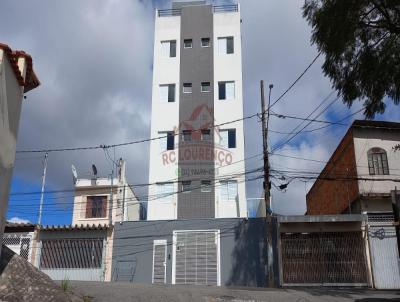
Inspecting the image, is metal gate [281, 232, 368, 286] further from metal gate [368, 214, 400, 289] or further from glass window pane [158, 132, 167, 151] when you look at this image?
glass window pane [158, 132, 167, 151]

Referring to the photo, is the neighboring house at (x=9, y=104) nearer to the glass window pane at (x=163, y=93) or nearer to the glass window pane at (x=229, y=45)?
the glass window pane at (x=163, y=93)

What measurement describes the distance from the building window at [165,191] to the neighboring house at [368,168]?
9.02 m

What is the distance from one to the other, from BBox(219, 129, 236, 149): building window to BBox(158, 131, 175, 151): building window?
10.3ft

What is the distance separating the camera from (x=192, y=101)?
1267 inches

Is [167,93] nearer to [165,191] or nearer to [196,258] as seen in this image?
[165,191]

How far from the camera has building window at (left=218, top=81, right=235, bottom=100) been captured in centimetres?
3219

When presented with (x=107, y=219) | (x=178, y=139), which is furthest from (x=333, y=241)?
(x=107, y=219)

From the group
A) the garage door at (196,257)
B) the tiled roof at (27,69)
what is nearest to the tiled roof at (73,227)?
the garage door at (196,257)

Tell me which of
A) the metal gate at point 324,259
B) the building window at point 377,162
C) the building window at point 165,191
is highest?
the building window at point 377,162

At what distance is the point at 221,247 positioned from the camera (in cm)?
2517

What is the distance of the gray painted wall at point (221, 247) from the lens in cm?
2439

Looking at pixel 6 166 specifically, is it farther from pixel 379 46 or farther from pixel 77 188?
pixel 77 188

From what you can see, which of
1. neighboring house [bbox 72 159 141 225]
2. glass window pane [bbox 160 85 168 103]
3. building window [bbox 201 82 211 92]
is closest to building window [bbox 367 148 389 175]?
building window [bbox 201 82 211 92]

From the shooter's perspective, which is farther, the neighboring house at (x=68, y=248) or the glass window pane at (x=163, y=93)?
the glass window pane at (x=163, y=93)
